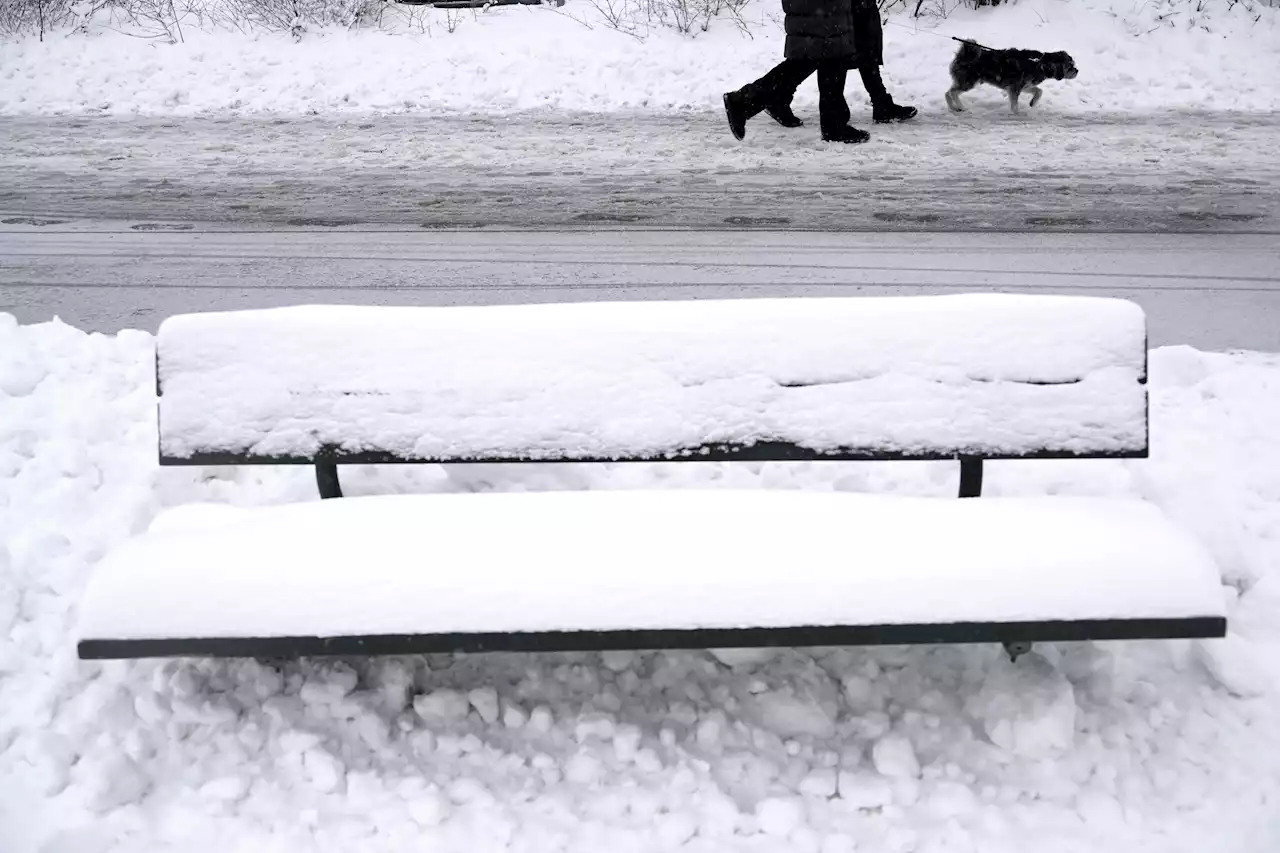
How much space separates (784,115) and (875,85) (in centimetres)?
78

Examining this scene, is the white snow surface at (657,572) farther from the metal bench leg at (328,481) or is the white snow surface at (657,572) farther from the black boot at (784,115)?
the black boot at (784,115)

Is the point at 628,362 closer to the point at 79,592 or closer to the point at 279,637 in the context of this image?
the point at 279,637

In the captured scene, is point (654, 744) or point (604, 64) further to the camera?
point (604, 64)

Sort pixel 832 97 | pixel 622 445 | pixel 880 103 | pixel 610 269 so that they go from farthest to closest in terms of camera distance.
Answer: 1. pixel 880 103
2. pixel 832 97
3. pixel 610 269
4. pixel 622 445

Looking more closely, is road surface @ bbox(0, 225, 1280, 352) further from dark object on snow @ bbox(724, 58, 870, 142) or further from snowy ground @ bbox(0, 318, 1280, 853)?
dark object on snow @ bbox(724, 58, 870, 142)

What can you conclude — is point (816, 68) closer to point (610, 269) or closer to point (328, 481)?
point (610, 269)

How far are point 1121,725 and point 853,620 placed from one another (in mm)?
766

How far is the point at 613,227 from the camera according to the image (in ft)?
18.7

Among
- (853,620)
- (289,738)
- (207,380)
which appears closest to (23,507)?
(207,380)

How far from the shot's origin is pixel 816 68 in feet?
24.4

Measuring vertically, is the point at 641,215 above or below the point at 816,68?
below

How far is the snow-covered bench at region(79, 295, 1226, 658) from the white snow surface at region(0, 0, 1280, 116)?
6332mm

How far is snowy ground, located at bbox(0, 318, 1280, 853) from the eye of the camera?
210 centimetres

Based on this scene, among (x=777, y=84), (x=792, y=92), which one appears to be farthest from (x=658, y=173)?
(x=792, y=92)
